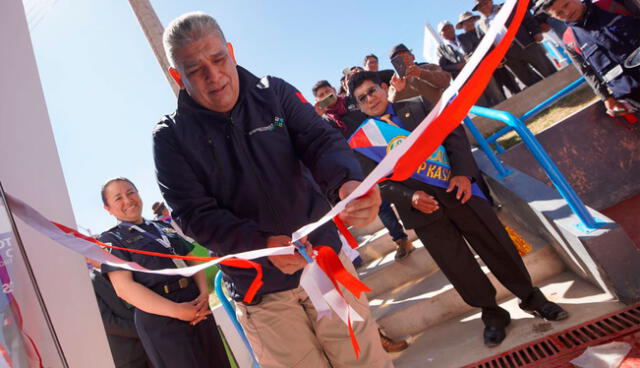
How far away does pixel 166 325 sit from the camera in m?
2.39

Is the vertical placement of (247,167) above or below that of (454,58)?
below

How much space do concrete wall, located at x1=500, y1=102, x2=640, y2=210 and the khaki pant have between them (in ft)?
10.0

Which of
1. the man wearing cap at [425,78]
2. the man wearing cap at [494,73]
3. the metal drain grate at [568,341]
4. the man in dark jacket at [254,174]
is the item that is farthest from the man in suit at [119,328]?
the man wearing cap at [494,73]

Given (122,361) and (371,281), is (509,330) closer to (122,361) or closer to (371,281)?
(371,281)

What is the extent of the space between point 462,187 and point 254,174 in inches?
60.4

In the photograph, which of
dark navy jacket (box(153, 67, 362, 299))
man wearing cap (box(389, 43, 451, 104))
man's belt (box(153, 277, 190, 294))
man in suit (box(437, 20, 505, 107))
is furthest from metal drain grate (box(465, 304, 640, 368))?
man in suit (box(437, 20, 505, 107))

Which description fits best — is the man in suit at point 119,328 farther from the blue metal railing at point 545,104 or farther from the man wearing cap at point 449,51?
the man wearing cap at point 449,51

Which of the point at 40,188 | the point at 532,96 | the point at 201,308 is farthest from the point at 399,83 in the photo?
the point at 532,96

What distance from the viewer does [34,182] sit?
1.21 m

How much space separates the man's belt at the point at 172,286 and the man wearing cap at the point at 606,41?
3.57 m

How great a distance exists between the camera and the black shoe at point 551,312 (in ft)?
7.88

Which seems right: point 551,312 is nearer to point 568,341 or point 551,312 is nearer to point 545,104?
point 568,341

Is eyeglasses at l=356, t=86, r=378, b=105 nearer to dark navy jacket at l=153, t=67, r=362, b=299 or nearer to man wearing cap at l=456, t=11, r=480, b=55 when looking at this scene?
dark navy jacket at l=153, t=67, r=362, b=299

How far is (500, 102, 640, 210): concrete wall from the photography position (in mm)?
3707
